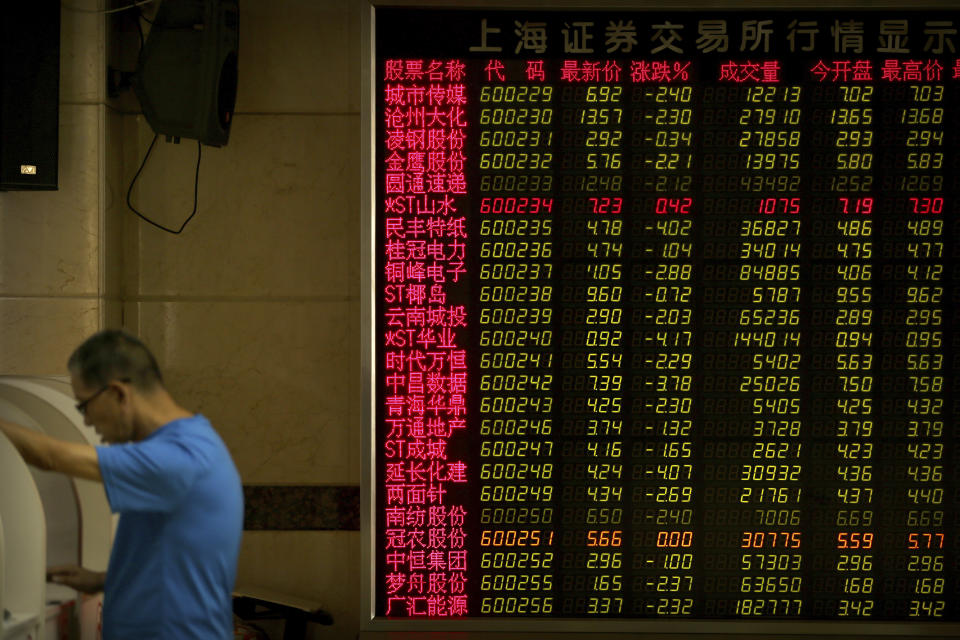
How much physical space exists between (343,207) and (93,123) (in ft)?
3.42

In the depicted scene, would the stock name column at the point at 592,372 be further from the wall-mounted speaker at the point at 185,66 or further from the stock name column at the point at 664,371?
the wall-mounted speaker at the point at 185,66

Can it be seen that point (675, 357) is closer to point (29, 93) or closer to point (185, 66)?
point (185, 66)

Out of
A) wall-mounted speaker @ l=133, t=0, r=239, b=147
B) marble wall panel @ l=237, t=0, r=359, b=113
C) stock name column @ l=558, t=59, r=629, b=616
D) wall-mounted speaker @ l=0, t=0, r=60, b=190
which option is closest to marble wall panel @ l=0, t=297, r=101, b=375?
wall-mounted speaker @ l=0, t=0, r=60, b=190

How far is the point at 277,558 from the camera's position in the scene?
3.98m

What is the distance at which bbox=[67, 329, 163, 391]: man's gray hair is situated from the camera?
90.8 inches

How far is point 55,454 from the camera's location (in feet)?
7.30

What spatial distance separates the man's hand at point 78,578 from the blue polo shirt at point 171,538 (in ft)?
0.73

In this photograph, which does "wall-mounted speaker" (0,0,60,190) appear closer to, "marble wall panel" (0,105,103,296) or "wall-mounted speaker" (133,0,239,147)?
"marble wall panel" (0,105,103,296)

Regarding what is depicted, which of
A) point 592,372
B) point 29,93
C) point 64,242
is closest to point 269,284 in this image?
point 64,242

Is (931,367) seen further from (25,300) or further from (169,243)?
(25,300)

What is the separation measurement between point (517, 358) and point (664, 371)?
0.56 metres

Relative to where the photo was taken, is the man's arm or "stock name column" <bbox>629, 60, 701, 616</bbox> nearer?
the man's arm

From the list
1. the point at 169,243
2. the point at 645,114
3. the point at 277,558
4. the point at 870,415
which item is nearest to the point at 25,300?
the point at 169,243

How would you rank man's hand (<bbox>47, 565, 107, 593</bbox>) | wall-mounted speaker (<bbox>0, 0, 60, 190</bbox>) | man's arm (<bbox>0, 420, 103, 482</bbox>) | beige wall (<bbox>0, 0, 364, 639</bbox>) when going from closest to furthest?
man's arm (<bbox>0, 420, 103, 482</bbox>), man's hand (<bbox>47, 565, 107, 593</bbox>), wall-mounted speaker (<bbox>0, 0, 60, 190</bbox>), beige wall (<bbox>0, 0, 364, 639</bbox>)
